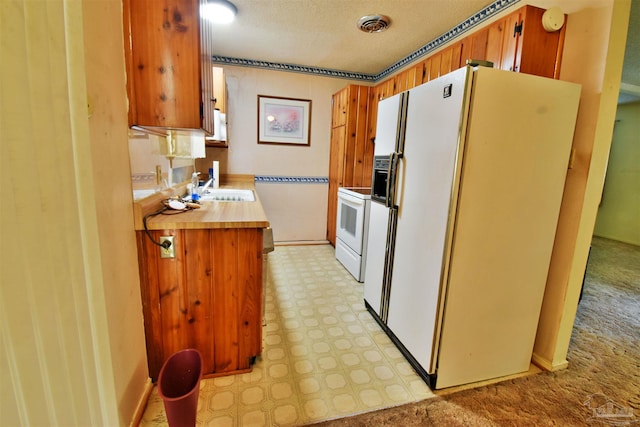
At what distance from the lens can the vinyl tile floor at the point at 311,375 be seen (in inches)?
55.4

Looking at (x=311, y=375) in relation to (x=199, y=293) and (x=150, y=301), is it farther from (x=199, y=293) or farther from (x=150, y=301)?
(x=150, y=301)

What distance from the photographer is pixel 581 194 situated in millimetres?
1584

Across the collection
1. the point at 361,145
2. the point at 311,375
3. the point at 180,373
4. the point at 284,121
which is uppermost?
the point at 284,121

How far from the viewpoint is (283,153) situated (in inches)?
155

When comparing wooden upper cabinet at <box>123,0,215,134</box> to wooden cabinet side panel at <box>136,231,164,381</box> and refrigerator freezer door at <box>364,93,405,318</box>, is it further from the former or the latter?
refrigerator freezer door at <box>364,93,405,318</box>

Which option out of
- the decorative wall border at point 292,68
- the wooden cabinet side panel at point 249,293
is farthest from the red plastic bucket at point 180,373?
the decorative wall border at point 292,68

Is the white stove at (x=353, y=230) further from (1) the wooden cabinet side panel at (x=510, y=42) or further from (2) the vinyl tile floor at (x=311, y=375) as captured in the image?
(1) the wooden cabinet side panel at (x=510, y=42)

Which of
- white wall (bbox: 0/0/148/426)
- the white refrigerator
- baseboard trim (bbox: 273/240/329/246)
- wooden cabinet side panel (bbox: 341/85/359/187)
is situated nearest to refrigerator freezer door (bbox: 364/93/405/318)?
the white refrigerator

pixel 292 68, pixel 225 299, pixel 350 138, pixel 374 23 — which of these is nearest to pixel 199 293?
pixel 225 299

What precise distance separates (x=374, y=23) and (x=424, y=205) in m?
1.78

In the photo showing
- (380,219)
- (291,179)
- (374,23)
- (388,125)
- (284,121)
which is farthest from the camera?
(291,179)

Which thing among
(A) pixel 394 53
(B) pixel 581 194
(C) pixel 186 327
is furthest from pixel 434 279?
(A) pixel 394 53

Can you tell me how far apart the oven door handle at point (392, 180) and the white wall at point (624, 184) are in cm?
561

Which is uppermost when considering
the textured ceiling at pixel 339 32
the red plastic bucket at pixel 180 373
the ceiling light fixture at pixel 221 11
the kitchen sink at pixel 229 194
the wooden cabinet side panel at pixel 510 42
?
the textured ceiling at pixel 339 32
